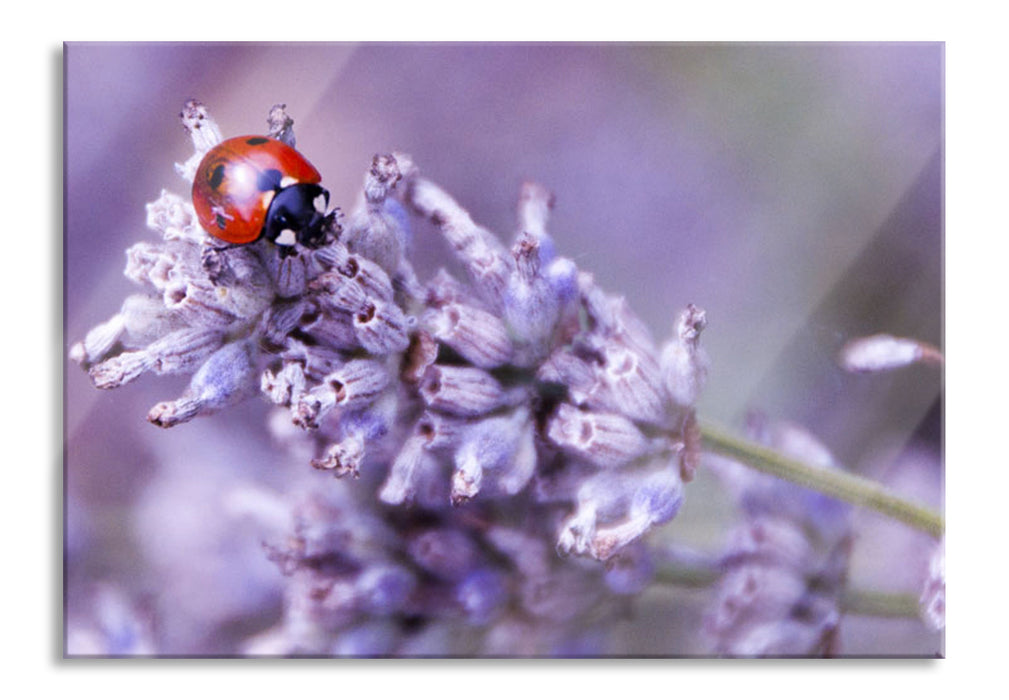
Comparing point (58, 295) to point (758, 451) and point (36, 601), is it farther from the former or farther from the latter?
point (758, 451)

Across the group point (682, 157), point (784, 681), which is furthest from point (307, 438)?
point (784, 681)

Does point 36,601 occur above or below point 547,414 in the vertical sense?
below

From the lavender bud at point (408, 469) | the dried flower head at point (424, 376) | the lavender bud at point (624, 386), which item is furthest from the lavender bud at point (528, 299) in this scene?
the lavender bud at point (408, 469)

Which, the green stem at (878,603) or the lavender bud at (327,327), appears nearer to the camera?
the lavender bud at (327,327)

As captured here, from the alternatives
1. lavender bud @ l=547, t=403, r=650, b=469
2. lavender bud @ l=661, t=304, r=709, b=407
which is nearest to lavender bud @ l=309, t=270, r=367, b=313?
lavender bud @ l=547, t=403, r=650, b=469

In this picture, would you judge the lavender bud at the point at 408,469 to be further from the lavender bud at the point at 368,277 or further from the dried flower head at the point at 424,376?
the lavender bud at the point at 368,277

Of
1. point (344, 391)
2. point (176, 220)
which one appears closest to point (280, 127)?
point (176, 220)

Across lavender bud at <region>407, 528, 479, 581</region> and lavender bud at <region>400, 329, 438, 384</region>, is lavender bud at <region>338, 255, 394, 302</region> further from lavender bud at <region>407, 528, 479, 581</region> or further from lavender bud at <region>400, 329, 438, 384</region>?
lavender bud at <region>407, 528, 479, 581</region>
